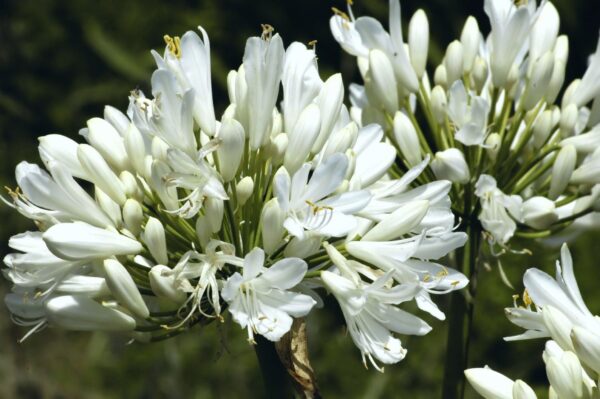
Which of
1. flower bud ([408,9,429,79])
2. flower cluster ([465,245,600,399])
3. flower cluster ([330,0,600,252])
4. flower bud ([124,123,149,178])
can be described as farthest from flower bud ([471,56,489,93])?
flower bud ([124,123,149,178])

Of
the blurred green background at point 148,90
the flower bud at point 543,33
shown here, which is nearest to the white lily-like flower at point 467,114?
the flower bud at point 543,33

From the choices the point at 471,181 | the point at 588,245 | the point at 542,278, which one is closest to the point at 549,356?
the point at 542,278

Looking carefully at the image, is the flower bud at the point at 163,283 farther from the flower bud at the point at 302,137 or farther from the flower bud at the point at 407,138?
the flower bud at the point at 407,138

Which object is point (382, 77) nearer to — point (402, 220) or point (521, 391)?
point (402, 220)

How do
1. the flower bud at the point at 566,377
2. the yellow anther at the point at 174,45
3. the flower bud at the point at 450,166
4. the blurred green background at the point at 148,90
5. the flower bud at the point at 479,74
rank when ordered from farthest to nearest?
the blurred green background at the point at 148,90 < the flower bud at the point at 479,74 < the flower bud at the point at 450,166 < the yellow anther at the point at 174,45 < the flower bud at the point at 566,377

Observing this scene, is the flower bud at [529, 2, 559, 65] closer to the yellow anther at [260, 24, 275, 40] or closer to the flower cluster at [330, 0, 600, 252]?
the flower cluster at [330, 0, 600, 252]
